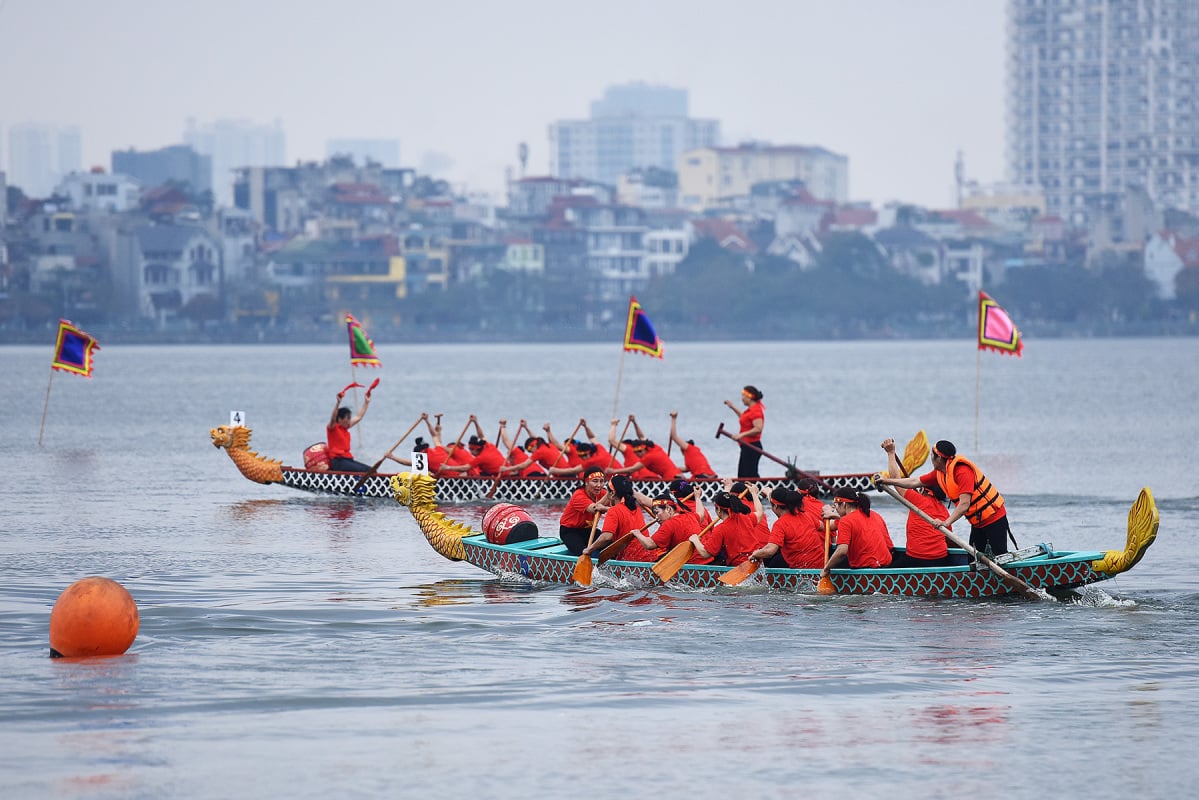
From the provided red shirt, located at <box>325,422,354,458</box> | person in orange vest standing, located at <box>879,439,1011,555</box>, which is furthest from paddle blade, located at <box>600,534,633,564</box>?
red shirt, located at <box>325,422,354,458</box>

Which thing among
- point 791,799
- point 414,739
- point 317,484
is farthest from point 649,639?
point 317,484

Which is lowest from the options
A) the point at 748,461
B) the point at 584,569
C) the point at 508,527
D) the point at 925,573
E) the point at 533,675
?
the point at 533,675

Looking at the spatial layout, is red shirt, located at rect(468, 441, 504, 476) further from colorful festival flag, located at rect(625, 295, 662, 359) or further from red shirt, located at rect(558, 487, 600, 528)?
red shirt, located at rect(558, 487, 600, 528)

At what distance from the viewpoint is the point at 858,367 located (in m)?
131

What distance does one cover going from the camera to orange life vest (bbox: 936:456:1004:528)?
19781mm

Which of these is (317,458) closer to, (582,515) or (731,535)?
(582,515)

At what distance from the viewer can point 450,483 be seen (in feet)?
103

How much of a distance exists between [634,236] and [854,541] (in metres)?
162

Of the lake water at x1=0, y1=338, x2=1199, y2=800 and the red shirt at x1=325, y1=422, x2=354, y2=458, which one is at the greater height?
the red shirt at x1=325, y1=422, x2=354, y2=458

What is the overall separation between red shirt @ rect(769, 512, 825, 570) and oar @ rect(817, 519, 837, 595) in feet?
0.48

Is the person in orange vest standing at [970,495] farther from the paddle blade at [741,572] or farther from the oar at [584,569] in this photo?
the oar at [584,569]

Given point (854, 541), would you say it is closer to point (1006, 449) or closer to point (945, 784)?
point (945, 784)

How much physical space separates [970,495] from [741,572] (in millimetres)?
2583

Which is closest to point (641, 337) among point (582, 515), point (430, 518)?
point (430, 518)
